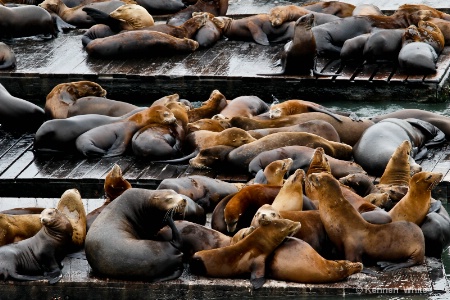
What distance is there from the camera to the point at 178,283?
7.43 meters

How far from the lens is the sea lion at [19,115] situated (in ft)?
35.7

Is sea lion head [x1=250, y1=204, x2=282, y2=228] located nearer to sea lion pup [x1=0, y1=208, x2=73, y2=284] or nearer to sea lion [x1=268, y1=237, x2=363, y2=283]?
sea lion [x1=268, y1=237, x2=363, y2=283]

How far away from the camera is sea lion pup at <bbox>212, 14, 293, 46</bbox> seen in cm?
1351

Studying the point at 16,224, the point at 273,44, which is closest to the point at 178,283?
the point at 16,224

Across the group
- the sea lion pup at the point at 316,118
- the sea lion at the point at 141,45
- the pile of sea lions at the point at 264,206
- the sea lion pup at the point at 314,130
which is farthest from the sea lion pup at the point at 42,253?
the sea lion at the point at 141,45

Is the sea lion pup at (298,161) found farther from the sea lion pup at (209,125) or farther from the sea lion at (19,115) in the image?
the sea lion at (19,115)

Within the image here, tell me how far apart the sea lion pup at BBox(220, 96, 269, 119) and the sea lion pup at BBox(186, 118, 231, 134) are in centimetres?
32

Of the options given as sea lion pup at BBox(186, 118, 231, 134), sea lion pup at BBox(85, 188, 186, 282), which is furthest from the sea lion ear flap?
sea lion pup at BBox(186, 118, 231, 134)

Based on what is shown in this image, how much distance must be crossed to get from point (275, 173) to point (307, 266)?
1.45 m

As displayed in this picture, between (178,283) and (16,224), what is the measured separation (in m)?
1.32

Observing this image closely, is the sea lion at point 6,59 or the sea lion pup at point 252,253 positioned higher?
the sea lion pup at point 252,253

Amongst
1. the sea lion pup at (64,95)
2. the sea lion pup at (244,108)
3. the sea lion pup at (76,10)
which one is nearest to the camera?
the sea lion pup at (244,108)

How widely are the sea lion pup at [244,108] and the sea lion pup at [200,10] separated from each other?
Answer: 3455 millimetres

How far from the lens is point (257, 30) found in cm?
1355
